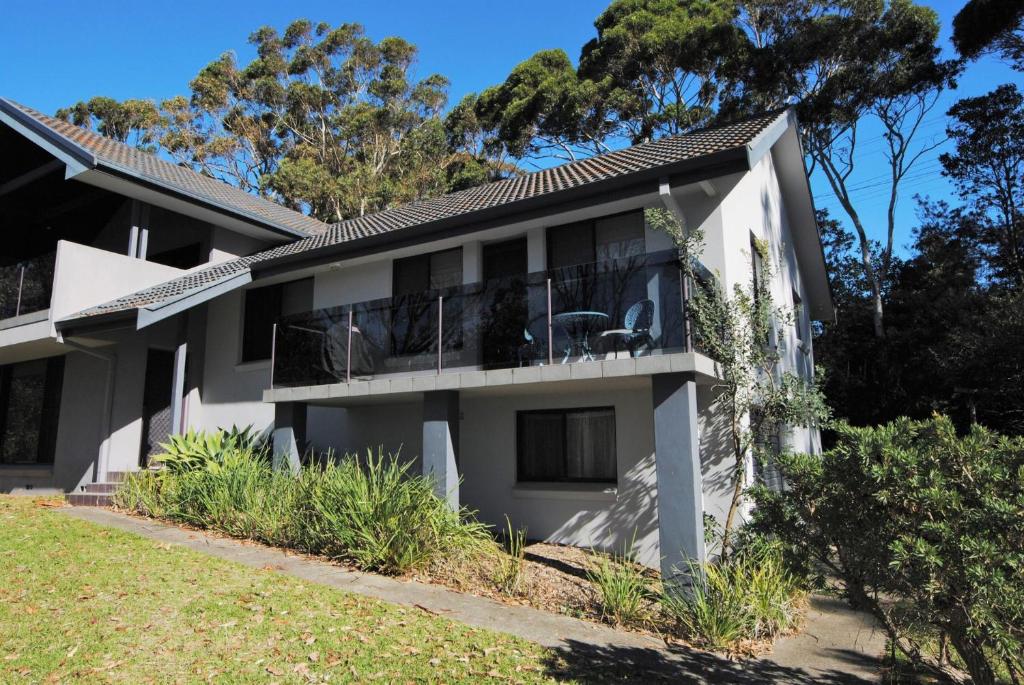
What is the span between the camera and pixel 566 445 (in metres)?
11.1

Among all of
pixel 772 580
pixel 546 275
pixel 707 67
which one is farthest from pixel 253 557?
pixel 707 67

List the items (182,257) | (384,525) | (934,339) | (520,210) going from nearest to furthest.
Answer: (384,525)
(520,210)
(182,257)
(934,339)

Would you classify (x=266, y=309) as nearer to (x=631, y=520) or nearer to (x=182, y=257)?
(x=182, y=257)

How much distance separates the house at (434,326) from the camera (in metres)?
9.09

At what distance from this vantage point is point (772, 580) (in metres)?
7.10

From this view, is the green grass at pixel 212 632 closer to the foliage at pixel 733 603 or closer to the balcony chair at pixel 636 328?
the foliage at pixel 733 603

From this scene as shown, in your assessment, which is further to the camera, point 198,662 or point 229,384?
point 229,384

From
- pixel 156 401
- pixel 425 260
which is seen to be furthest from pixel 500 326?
pixel 156 401

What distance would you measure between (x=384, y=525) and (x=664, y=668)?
389 centimetres

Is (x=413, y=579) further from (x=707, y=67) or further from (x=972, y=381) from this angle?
(x=707, y=67)

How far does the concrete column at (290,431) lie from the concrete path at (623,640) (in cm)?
302

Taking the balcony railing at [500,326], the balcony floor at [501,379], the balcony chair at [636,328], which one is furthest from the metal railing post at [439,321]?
the balcony chair at [636,328]

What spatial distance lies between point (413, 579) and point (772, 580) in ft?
13.2

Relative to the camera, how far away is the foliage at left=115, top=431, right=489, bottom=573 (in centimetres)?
818
